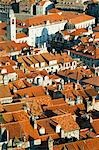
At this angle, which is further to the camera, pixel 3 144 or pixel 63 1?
pixel 63 1

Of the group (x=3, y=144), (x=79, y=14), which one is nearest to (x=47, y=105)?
(x=3, y=144)

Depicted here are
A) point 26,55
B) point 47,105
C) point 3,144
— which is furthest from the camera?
point 26,55

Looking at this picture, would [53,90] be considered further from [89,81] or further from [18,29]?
[18,29]

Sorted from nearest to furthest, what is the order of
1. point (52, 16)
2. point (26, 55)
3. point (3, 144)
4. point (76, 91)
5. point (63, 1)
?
point (3, 144)
point (76, 91)
point (26, 55)
point (52, 16)
point (63, 1)

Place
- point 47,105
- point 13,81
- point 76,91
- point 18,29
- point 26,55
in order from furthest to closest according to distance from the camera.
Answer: point 18,29 → point 26,55 → point 13,81 → point 76,91 → point 47,105

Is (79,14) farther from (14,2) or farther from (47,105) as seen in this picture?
(47,105)

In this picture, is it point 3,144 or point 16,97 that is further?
point 16,97

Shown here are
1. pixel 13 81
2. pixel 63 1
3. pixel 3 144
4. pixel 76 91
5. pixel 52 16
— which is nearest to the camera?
pixel 3 144

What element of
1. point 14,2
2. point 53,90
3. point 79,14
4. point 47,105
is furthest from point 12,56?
point 14,2
